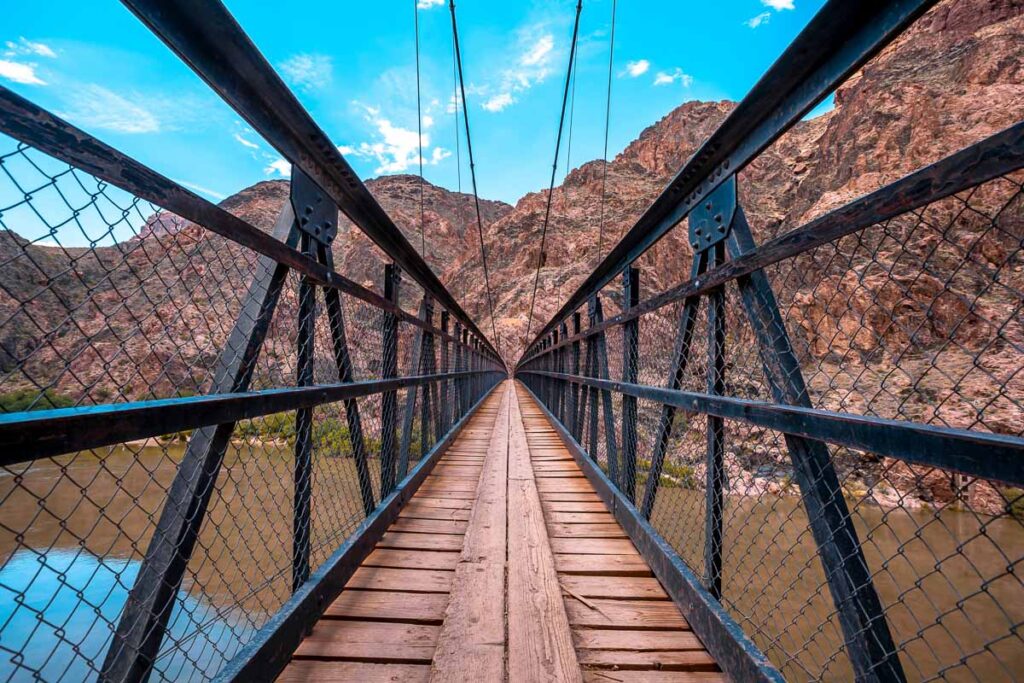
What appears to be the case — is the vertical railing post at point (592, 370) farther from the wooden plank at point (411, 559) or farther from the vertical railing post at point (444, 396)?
the wooden plank at point (411, 559)

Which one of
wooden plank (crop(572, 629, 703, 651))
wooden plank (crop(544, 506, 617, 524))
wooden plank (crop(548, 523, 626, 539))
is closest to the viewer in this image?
wooden plank (crop(572, 629, 703, 651))

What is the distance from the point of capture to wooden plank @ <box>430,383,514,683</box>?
1396 mm

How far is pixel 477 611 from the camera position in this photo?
1.67 metres

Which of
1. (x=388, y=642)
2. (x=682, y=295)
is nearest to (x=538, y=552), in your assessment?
(x=388, y=642)

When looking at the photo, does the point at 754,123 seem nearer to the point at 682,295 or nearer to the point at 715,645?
the point at 682,295

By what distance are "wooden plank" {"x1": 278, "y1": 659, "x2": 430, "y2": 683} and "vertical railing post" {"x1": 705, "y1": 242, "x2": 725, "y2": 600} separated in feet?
3.62

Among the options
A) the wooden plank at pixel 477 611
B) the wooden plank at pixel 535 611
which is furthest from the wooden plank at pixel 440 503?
the wooden plank at pixel 535 611

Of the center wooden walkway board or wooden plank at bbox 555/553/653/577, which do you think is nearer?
the center wooden walkway board

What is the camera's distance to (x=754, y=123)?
67.0 inches

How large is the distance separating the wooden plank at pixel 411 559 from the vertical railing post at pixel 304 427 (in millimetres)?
393

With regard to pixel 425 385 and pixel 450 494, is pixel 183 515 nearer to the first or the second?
pixel 450 494

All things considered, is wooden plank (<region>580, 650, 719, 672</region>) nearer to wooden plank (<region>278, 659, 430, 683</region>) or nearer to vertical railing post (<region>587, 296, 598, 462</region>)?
wooden plank (<region>278, 659, 430, 683</region>)

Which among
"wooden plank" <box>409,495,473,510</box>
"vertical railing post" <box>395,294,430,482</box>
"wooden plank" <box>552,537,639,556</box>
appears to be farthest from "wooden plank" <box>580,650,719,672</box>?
"vertical railing post" <box>395,294,430,482</box>

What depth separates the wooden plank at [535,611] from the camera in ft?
4.62
